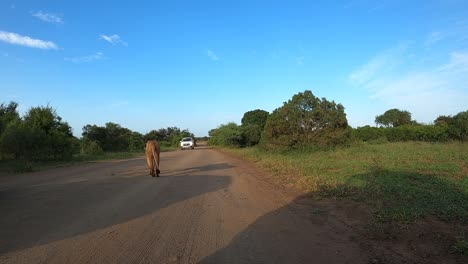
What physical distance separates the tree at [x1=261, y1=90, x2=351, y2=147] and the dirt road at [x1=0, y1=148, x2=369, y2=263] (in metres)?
13.1

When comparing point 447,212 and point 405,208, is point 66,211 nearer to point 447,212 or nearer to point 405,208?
point 405,208

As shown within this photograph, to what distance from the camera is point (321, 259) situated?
484 cm

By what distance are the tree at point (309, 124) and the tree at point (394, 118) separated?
4812 centimetres

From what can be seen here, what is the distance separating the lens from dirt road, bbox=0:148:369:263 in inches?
194

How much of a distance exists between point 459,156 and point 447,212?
1066 cm

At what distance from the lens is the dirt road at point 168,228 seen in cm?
493

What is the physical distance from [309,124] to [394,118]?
173 feet

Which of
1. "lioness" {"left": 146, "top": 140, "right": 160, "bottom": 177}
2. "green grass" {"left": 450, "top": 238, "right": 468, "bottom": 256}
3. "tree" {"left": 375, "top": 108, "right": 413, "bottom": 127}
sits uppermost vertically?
"tree" {"left": 375, "top": 108, "right": 413, "bottom": 127}

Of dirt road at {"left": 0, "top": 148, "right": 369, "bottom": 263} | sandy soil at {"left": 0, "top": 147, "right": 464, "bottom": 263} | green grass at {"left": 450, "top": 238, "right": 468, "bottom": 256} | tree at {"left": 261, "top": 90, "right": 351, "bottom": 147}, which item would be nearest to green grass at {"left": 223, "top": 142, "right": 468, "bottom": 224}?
sandy soil at {"left": 0, "top": 147, "right": 464, "bottom": 263}

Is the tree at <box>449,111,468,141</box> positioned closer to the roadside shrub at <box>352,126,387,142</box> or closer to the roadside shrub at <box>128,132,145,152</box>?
the roadside shrub at <box>352,126,387,142</box>

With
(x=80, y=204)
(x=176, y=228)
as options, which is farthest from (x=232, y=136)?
(x=176, y=228)

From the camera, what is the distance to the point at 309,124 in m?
23.4

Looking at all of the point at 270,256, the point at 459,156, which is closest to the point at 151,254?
the point at 270,256

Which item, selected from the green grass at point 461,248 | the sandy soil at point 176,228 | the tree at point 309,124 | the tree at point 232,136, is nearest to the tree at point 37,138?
the sandy soil at point 176,228
